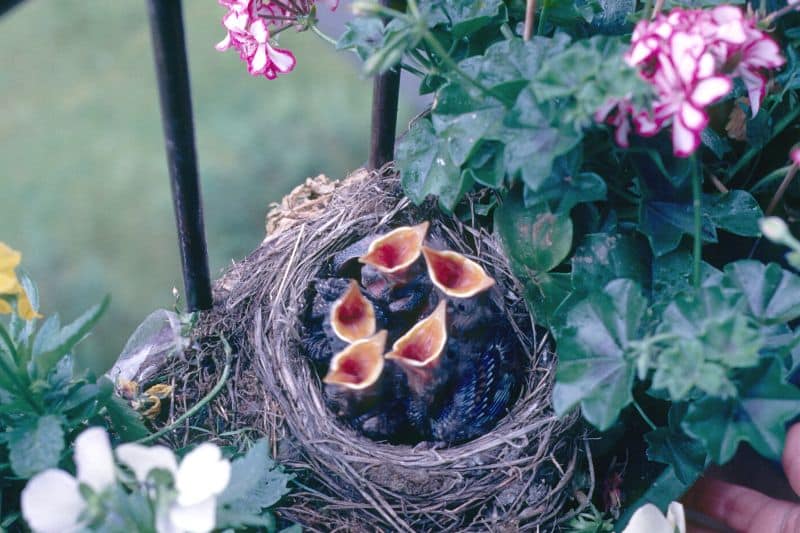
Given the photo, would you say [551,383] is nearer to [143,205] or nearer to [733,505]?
[733,505]

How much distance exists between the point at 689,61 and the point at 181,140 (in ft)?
1.95

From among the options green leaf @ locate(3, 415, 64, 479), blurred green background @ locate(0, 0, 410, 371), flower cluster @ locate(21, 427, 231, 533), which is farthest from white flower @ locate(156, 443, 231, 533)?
blurred green background @ locate(0, 0, 410, 371)

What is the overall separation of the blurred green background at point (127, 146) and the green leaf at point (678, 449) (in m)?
1.49

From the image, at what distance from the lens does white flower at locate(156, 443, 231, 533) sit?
0.70m

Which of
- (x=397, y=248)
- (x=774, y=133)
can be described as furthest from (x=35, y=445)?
(x=774, y=133)

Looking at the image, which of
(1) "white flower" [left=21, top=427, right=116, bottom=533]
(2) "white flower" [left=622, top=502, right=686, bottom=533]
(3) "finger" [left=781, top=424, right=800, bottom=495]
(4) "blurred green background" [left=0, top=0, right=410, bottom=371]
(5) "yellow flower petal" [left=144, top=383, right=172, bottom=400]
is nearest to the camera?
(1) "white flower" [left=21, top=427, right=116, bottom=533]

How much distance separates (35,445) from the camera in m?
0.81

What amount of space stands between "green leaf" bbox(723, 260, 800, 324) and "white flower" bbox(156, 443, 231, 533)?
59 cm

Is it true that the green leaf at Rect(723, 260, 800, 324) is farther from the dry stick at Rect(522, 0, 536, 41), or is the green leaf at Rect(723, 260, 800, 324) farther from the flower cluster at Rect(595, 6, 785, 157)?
the dry stick at Rect(522, 0, 536, 41)

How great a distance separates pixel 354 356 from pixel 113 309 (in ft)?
4.48

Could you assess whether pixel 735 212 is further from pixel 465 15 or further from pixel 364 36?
pixel 364 36

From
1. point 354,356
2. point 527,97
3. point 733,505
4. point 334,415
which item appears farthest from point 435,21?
point 733,505

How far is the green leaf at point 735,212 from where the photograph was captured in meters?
1.05

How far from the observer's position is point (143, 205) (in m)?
2.43
